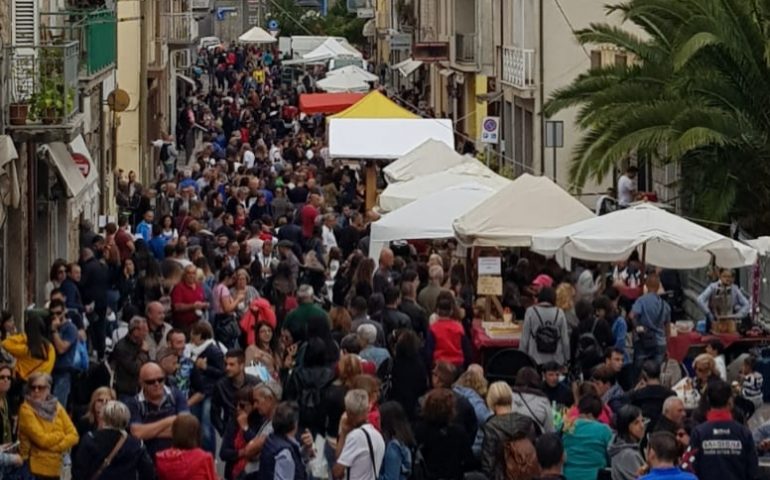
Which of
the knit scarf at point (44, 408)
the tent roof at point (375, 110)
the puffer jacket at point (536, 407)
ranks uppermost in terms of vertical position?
the tent roof at point (375, 110)

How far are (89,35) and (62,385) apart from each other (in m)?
13.7

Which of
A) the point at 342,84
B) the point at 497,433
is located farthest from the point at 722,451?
the point at 342,84

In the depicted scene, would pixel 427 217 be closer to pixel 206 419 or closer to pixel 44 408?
pixel 206 419

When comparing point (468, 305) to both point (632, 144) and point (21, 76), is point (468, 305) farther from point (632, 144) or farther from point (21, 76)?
point (21, 76)

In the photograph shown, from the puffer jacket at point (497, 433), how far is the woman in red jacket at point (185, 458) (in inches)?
76.9

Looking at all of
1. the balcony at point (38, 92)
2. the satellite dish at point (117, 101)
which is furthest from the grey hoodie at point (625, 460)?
the satellite dish at point (117, 101)

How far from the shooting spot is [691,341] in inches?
752

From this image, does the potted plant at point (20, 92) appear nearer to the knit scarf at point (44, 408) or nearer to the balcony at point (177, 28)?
the knit scarf at point (44, 408)

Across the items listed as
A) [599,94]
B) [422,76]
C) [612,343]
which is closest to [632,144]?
[599,94]

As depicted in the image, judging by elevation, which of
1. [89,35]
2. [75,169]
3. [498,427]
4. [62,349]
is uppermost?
[89,35]

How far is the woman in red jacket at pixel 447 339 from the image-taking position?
57.7 feet

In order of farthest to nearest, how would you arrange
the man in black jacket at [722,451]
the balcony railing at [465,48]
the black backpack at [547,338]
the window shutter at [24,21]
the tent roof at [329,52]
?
the tent roof at [329,52]
the balcony railing at [465,48]
the window shutter at [24,21]
the black backpack at [547,338]
the man in black jacket at [722,451]

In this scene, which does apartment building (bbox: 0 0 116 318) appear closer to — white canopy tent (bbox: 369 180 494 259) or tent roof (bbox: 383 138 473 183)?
Answer: white canopy tent (bbox: 369 180 494 259)

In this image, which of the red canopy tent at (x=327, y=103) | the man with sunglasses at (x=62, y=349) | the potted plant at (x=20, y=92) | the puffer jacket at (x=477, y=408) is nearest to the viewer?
the puffer jacket at (x=477, y=408)
